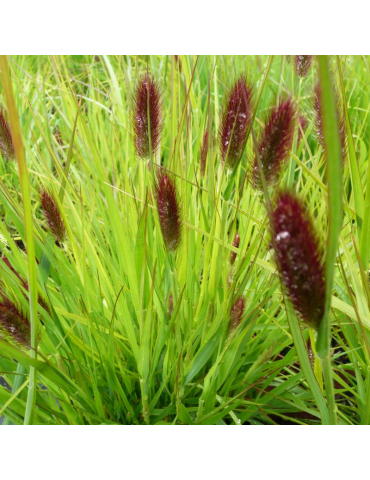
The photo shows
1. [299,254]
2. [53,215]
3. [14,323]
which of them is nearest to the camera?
[299,254]

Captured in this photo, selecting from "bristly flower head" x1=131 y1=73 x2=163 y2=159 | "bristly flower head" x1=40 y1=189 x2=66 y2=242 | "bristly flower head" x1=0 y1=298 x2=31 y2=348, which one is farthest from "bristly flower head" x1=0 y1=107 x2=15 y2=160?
"bristly flower head" x1=0 y1=298 x2=31 y2=348

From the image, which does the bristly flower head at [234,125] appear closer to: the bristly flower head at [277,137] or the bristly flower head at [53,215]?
the bristly flower head at [277,137]

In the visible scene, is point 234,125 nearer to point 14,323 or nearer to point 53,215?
point 53,215

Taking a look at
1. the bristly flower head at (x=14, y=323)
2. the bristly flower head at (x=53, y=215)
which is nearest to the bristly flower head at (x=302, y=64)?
the bristly flower head at (x=53, y=215)

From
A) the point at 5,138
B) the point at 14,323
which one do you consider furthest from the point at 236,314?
the point at 5,138

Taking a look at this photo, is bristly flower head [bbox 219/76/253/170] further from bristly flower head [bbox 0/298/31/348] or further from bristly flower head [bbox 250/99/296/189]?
bristly flower head [bbox 0/298/31/348]

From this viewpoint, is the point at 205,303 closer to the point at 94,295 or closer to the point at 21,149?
the point at 94,295
